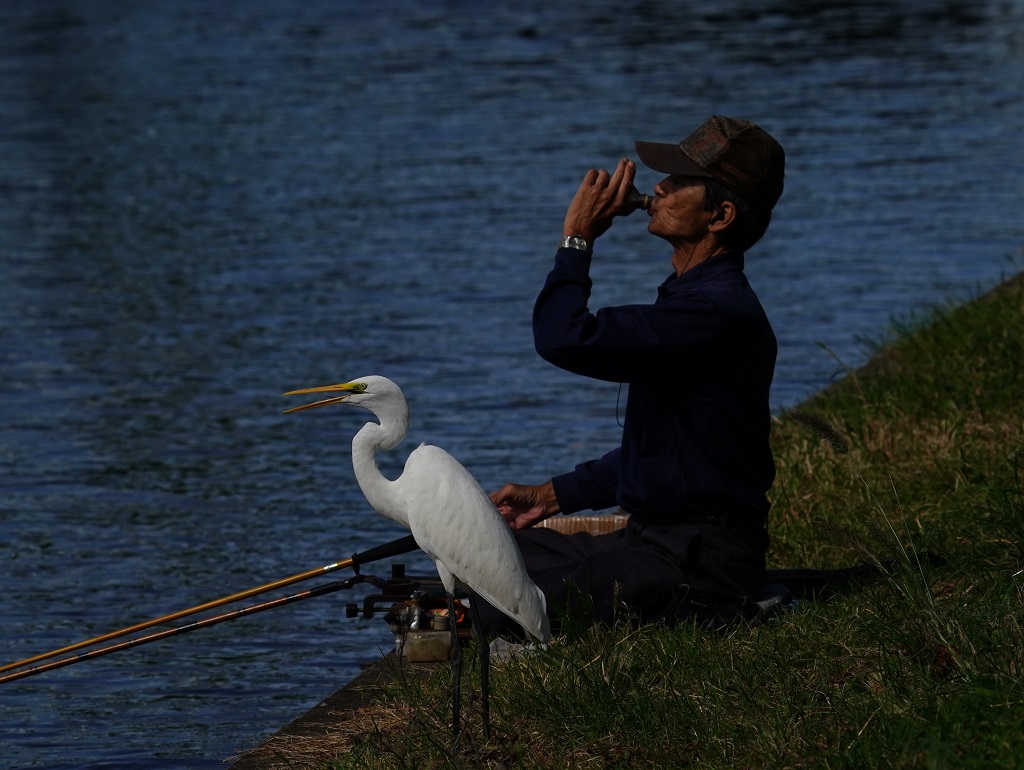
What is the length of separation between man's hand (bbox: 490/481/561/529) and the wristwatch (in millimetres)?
1185

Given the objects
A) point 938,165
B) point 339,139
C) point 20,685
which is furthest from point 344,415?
point 339,139

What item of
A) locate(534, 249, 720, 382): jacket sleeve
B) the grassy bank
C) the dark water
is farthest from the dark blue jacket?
the dark water

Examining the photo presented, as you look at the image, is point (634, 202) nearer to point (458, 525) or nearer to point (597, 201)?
point (597, 201)

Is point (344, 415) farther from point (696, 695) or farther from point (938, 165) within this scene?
point (938, 165)

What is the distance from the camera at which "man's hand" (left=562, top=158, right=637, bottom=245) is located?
5.61 meters

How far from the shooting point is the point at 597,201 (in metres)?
5.64

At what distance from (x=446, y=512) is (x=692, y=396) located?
3.30 ft

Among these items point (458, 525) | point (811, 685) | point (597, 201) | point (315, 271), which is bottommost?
point (315, 271)

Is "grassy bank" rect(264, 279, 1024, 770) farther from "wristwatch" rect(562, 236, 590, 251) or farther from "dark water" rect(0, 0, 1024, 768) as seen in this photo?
"dark water" rect(0, 0, 1024, 768)

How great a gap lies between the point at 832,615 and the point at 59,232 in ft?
48.3

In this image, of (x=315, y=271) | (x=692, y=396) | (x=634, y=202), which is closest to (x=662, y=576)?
(x=692, y=396)

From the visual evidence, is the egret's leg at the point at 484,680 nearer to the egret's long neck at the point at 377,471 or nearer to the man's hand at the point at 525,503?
the egret's long neck at the point at 377,471

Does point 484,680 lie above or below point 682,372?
below

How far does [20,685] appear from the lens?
792cm
